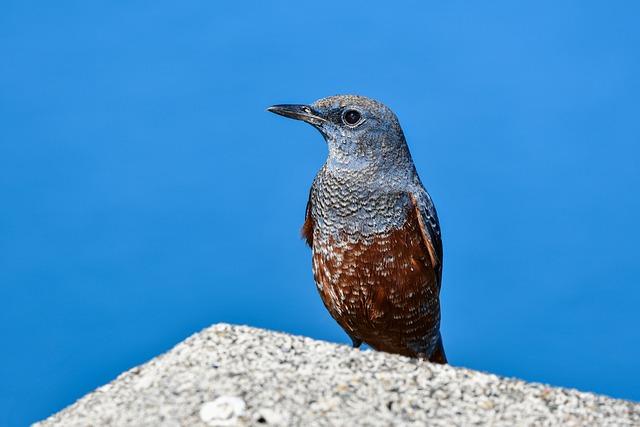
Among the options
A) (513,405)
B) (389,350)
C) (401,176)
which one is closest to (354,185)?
(401,176)

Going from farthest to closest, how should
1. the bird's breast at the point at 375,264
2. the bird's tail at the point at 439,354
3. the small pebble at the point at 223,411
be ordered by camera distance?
1. the bird's tail at the point at 439,354
2. the bird's breast at the point at 375,264
3. the small pebble at the point at 223,411

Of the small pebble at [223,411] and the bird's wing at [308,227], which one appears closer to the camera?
the small pebble at [223,411]

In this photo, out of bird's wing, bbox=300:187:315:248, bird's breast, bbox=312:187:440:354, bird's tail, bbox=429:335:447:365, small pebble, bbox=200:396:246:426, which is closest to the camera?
small pebble, bbox=200:396:246:426

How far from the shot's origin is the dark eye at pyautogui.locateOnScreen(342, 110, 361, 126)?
4523 millimetres

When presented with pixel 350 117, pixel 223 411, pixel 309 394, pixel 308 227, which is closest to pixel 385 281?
pixel 308 227

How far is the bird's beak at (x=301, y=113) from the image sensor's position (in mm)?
4582

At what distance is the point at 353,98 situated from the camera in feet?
14.9

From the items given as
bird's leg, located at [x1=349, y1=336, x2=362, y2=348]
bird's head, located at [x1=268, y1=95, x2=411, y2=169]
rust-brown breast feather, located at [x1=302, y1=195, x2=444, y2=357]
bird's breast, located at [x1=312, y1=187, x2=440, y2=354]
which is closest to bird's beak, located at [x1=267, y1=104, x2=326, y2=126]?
bird's head, located at [x1=268, y1=95, x2=411, y2=169]

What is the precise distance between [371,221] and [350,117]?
17.3 inches

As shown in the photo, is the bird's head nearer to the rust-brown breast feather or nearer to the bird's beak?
the bird's beak

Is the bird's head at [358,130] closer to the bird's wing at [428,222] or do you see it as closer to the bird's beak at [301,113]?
the bird's beak at [301,113]

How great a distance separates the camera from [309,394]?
3.56 metres

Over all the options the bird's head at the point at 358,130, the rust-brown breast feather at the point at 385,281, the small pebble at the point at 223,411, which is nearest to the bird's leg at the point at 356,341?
the rust-brown breast feather at the point at 385,281

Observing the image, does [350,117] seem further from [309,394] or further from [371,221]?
[309,394]
